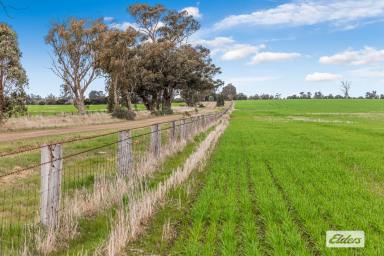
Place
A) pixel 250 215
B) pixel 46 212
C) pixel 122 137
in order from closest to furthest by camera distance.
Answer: pixel 46 212
pixel 250 215
pixel 122 137

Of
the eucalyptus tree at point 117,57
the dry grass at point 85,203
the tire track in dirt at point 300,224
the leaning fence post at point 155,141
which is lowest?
the tire track in dirt at point 300,224

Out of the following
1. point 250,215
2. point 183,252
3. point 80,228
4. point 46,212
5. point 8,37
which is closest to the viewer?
point 183,252

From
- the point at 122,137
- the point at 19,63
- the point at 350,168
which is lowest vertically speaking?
the point at 350,168

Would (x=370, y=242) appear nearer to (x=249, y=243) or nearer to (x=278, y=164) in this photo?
(x=249, y=243)

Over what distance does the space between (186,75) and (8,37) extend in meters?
39.0

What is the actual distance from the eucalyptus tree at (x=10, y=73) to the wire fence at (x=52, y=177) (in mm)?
13107

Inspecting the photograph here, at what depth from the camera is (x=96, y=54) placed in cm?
5400

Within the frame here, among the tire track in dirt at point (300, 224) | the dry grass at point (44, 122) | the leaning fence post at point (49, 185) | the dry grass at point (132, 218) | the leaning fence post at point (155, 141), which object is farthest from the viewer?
the dry grass at point (44, 122)

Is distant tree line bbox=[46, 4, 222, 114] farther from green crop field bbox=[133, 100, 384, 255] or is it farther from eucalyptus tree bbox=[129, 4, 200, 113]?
green crop field bbox=[133, 100, 384, 255]

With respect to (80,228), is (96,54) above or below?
above

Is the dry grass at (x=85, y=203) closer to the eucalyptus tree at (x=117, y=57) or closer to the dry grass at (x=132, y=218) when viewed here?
the dry grass at (x=132, y=218)

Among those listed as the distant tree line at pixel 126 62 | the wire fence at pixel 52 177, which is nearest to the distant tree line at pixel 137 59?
the distant tree line at pixel 126 62

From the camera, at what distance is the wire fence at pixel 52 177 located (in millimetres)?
7285

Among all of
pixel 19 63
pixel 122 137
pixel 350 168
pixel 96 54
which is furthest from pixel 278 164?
pixel 96 54
